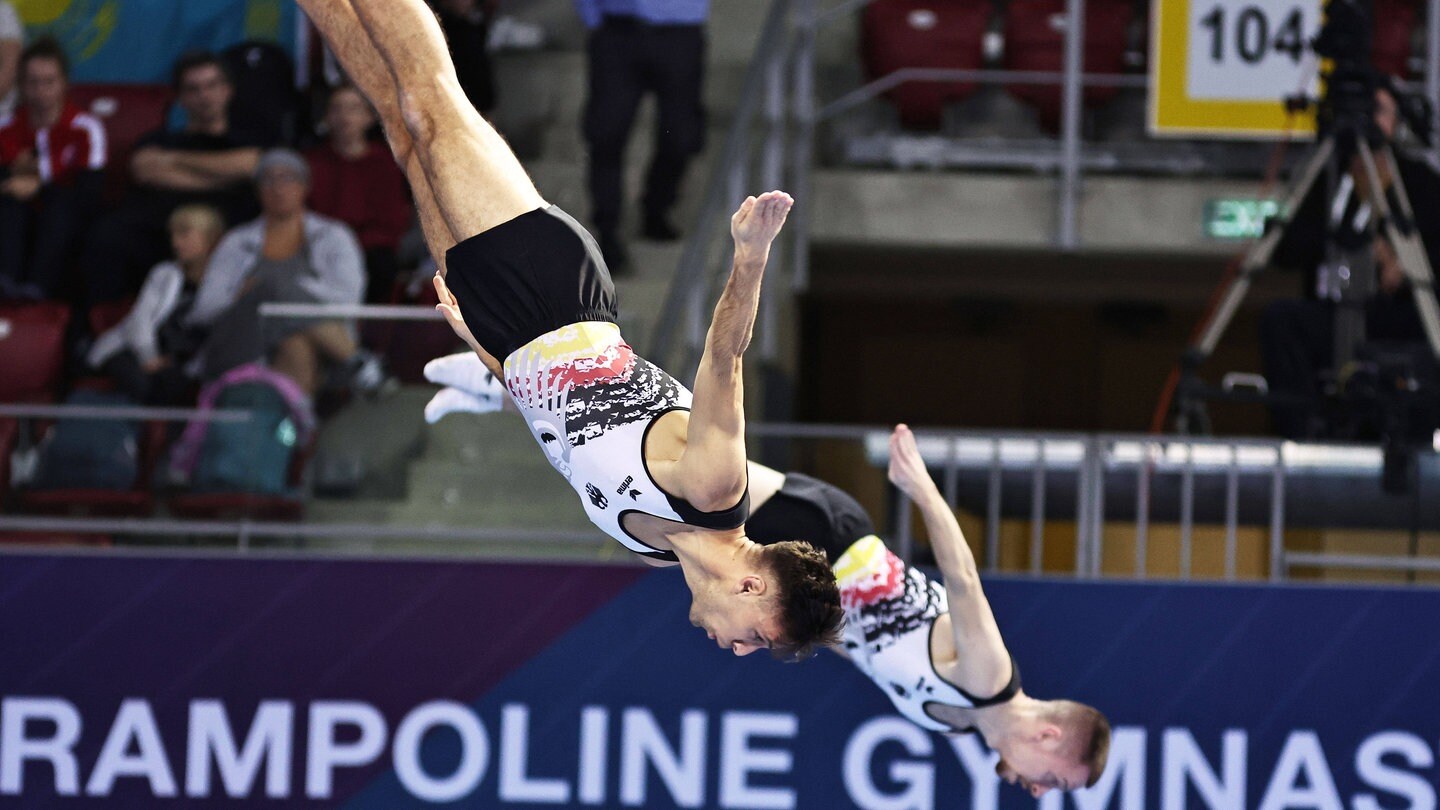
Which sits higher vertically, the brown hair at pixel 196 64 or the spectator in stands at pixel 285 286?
the brown hair at pixel 196 64

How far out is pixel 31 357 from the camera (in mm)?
6906

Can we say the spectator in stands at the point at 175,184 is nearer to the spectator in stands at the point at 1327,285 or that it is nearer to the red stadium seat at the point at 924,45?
the red stadium seat at the point at 924,45

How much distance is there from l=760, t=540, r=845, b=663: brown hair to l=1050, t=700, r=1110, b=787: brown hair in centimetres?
119

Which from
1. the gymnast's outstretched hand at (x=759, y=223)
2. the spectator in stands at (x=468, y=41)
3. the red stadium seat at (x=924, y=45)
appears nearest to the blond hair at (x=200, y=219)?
the spectator in stands at (x=468, y=41)

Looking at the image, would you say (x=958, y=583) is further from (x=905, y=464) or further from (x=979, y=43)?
(x=979, y=43)

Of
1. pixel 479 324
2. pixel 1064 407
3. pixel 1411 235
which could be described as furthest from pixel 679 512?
pixel 1064 407

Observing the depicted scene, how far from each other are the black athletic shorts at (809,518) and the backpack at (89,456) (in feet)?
7.32

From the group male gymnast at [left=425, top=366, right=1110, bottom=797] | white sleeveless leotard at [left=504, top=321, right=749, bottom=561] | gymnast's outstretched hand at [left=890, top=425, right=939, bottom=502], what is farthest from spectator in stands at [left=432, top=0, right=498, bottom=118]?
white sleeveless leotard at [left=504, top=321, right=749, bottom=561]

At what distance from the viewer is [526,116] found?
8.54 m

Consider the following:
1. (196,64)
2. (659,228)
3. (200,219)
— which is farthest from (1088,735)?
(196,64)

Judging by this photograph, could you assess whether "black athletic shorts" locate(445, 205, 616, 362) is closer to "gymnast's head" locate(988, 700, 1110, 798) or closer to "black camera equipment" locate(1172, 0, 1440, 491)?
"gymnast's head" locate(988, 700, 1110, 798)

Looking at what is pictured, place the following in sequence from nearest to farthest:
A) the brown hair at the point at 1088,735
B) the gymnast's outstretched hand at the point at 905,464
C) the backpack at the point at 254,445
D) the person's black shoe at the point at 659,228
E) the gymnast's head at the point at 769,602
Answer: the gymnast's head at the point at 769,602, the gymnast's outstretched hand at the point at 905,464, the brown hair at the point at 1088,735, the backpack at the point at 254,445, the person's black shoe at the point at 659,228

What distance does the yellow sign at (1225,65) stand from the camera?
7070mm

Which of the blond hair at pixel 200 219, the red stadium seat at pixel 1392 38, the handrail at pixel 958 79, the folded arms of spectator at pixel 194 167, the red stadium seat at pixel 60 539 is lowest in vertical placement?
the red stadium seat at pixel 60 539
